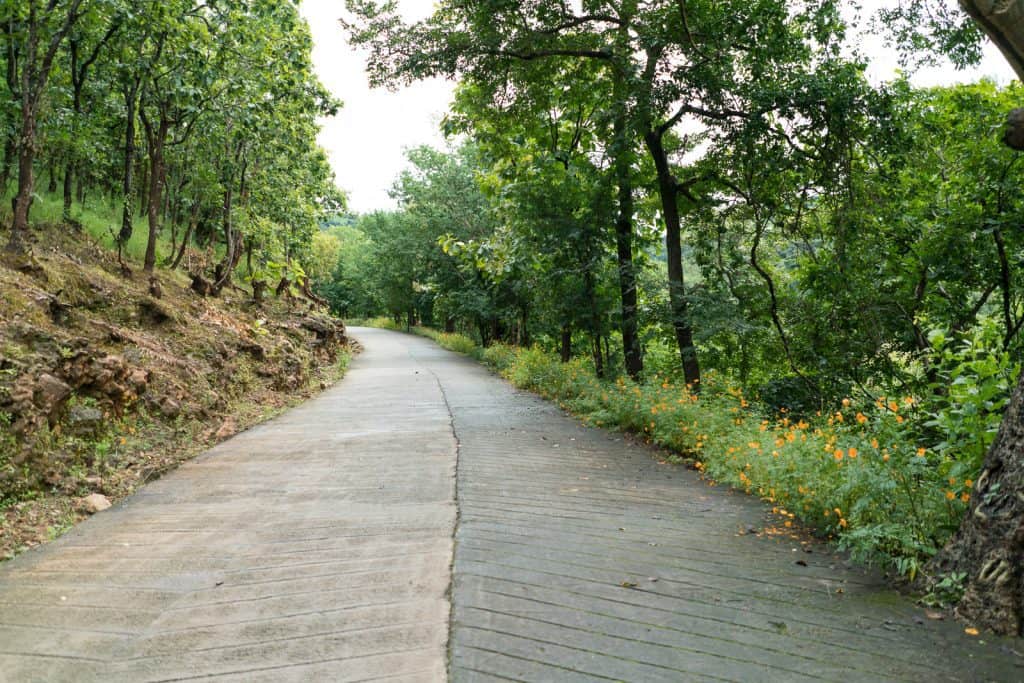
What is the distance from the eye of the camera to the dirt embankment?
568cm

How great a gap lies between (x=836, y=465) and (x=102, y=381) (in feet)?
24.5

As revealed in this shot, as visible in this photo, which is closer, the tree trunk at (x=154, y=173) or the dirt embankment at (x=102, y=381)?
the dirt embankment at (x=102, y=381)

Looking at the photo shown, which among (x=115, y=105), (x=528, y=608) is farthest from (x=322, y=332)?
(x=528, y=608)

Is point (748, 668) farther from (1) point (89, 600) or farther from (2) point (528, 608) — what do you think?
(1) point (89, 600)

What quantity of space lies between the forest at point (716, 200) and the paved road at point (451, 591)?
2.18 ft

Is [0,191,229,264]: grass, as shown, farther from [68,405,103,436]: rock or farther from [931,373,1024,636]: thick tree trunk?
[931,373,1024,636]: thick tree trunk

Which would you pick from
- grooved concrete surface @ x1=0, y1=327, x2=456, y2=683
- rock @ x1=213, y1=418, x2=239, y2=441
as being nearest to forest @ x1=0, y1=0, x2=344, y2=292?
rock @ x1=213, y1=418, x2=239, y2=441

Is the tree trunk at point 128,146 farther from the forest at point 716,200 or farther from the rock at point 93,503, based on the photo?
the rock at point 93,503

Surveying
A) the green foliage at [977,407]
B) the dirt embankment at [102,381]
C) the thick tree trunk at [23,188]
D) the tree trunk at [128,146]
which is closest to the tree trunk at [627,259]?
the dirt embankment at [102,381]

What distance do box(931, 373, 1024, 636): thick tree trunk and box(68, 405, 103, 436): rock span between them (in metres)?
7.39

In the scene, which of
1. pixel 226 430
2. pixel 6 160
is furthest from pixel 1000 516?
pixel 6 160

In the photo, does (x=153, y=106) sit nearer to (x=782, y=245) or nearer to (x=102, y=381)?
(x=102, y=381)

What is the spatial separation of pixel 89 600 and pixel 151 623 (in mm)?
630

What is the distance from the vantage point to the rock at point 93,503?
563cm
